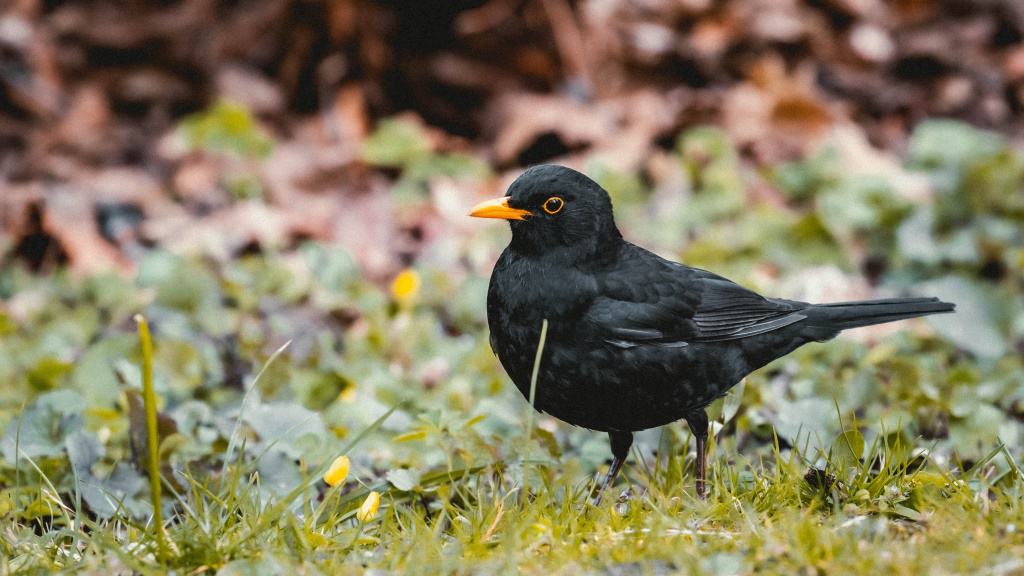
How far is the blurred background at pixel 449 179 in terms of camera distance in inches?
197

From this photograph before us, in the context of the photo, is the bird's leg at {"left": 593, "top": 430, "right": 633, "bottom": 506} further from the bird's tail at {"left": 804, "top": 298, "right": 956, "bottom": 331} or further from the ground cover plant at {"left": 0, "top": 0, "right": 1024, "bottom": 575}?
the bird's tail at {"left": 804, "top": 298, "right": 956, "bottom": 331}

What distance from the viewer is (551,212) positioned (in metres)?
3.87

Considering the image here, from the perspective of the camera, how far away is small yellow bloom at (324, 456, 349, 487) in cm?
340

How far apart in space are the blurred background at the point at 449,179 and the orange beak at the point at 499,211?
2.89 feet

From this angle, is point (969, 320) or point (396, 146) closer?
point (969, 320)

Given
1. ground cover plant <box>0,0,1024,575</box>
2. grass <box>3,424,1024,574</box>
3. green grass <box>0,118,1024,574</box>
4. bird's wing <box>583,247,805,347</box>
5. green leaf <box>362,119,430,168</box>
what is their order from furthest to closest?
green leaf <box>362,119,430,168</box> → bird's wing <box>583,247,805,347</box> → ground cover plant <box>0,0,1024,575</box> → green grass <box>0,118,1024,574</box> → grass <box>3,424,1024,574</box>

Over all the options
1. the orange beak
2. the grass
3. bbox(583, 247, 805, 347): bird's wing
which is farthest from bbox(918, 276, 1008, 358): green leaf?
the orange beak

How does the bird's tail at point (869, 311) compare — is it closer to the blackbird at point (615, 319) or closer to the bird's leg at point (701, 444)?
the blackbird at point (615, 319)

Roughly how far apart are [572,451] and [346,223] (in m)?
2.95

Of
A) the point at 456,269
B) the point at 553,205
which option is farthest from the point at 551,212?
the point at 456,269

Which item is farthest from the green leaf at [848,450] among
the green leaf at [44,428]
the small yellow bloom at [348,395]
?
the green leaf at [44,428]

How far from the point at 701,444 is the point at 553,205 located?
94cm

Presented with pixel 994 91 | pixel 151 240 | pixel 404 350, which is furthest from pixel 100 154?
pixel 994 91

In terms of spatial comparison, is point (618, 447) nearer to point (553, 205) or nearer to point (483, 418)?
point (483, 418)
